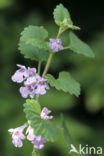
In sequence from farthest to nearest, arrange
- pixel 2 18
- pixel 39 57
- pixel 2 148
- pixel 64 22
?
pixel 2 18, pixel 2 148, pixel 39 57, pixel 64 22

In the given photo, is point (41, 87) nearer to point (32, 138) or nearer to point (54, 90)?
point (32, 138)

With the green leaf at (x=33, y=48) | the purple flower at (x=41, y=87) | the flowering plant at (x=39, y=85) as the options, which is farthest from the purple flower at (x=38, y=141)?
the green leaf at (x=33, y=48)

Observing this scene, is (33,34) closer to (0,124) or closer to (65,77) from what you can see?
(65,77)

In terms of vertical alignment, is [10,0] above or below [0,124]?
above

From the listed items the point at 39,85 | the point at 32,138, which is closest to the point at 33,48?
the point at 39,85

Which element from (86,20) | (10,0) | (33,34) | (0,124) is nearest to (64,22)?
(33,34)

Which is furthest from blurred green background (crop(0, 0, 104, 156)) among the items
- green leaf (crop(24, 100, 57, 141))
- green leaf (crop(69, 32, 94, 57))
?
green leaf (crop(24, 100, 57, 141))
